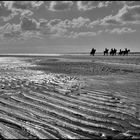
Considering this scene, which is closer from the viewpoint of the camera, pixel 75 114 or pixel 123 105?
pixel 75 114

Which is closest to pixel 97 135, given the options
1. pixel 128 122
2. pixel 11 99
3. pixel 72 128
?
pixel 72 128

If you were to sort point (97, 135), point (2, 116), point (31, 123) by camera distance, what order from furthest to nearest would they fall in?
point (2, 116), point (31, 123), point (97, 135)

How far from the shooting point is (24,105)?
821cm

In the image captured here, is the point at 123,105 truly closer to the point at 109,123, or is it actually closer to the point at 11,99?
the point at 109,123

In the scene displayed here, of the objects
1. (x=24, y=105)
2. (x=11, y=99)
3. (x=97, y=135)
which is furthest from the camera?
(x=11, y=99)

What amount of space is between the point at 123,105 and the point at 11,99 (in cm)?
439

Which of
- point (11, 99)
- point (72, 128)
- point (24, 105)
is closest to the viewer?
point (72, 128)

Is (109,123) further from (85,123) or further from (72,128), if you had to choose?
(72,128)

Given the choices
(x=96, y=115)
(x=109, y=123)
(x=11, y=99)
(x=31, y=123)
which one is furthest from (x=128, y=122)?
(x=11, y=99)

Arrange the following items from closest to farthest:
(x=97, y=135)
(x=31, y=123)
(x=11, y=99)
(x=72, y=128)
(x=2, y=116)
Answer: (x=97, y=135)
(x=72, y=128)
(x=31, y=123)
(x=2, y=116)
(x=11, y=99)

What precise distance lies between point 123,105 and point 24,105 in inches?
138

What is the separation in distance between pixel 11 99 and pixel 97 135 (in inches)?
197

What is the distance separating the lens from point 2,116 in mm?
6820

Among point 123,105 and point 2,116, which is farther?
point 123,105
